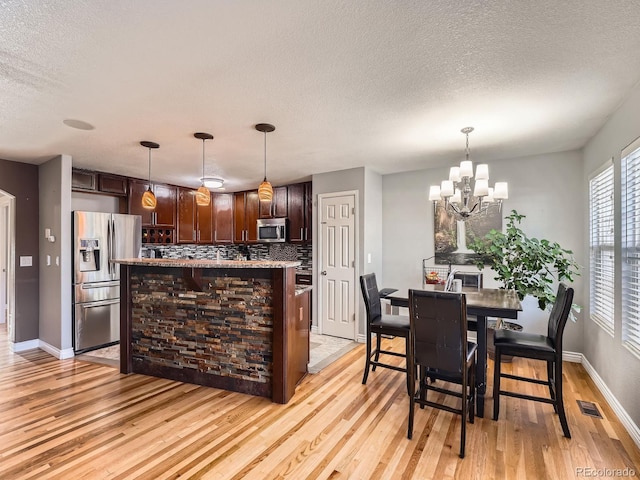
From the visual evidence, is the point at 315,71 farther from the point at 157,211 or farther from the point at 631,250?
the point at 157,211

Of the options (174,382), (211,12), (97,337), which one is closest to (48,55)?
(211,12)

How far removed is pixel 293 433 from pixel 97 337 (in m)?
3.33

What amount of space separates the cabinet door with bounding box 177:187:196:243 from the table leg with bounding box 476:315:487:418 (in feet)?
16.0

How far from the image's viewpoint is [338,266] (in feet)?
15.6

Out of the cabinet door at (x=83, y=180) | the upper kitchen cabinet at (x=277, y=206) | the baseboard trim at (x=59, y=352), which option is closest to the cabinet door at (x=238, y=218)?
the upper kitchen cabinet at (x=277, y=206)

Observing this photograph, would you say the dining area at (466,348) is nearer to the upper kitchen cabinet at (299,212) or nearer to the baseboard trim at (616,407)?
the baseboard trim at (616,407)

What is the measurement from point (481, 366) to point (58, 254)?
4739mm

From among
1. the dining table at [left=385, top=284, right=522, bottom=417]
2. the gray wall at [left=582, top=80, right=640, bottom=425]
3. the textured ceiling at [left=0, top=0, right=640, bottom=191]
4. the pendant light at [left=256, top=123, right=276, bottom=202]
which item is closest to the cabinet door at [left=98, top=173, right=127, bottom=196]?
the textured ceiling at [left=0, top=0, right=640, bottom=191]

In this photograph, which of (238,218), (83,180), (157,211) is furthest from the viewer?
(238,218)

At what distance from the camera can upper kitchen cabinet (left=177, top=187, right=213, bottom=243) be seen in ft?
19.0

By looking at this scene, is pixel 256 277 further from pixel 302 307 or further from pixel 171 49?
pixel 171 49

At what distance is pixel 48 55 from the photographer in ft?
6.13

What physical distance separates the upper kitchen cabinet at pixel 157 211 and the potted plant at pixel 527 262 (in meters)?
4.74

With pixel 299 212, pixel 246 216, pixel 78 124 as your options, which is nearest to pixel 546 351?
pixel 299 212
